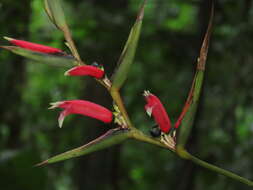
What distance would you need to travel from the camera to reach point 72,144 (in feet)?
13.0

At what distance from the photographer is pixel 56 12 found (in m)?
0.90

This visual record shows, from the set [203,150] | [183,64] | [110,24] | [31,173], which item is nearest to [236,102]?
[203,150]

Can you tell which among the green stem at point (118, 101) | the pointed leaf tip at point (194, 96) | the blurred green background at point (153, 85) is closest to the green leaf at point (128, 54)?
the green stem at point (118, 101)

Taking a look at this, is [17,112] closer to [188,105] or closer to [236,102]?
[236,102]

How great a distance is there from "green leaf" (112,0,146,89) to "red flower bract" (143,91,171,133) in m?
0.07

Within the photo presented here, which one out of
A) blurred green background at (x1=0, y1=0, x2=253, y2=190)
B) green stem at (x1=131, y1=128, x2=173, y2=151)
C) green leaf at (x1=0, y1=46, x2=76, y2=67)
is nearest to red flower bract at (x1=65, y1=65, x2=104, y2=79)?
green leaf at (x1=0, y1=46, x2=76, y2=67)

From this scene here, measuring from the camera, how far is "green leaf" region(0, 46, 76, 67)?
87cm

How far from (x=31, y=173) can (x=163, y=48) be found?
1234mm

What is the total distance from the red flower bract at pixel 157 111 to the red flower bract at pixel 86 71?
10 cm

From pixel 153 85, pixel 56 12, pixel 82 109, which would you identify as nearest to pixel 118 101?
pixel 82 109

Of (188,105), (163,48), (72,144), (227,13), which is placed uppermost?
(188,105)

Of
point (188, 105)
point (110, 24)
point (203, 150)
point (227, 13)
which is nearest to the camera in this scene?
point (188, 105)

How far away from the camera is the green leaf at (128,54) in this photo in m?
0.87

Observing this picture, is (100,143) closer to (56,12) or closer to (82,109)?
(82,109)
